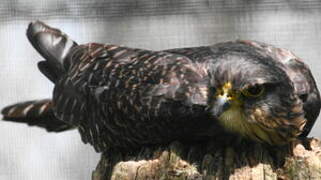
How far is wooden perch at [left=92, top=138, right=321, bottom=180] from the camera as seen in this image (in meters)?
2.76

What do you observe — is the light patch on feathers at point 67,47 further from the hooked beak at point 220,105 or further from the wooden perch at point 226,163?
the hooked beak at point 220,105

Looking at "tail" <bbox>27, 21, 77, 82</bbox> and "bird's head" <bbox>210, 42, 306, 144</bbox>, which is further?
"tail" <bbox>27, 21, 77, 82</bbox>

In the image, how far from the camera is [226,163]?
285cm

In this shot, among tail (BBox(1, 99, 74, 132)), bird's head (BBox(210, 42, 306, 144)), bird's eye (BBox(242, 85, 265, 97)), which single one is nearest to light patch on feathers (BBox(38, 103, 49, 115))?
tail (BBox(1, 99, 74, 132))

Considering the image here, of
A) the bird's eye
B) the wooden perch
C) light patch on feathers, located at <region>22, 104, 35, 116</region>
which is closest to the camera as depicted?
the wooden perch

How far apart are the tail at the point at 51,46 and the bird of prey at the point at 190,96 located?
0.83 ft

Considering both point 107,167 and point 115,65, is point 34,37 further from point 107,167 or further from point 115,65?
point 107,167

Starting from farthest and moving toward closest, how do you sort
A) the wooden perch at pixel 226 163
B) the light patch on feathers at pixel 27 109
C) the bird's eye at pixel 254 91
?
the light patch on feathers at pixel 27 109 → the bird's eye at pixel 254 91 → the wooden perch at pixel 226 163

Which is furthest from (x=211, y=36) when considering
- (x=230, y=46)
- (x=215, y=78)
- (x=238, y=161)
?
(x=238, y=161)

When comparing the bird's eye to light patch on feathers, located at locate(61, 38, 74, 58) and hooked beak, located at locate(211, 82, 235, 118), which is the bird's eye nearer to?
hooked beak, located at locate(211, 82, 235, 118)

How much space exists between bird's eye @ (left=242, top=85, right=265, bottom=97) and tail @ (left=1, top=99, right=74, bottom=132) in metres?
1.14

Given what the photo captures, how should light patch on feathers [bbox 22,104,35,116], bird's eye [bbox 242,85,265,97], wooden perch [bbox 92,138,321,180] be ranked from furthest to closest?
light patch on feathers [bbox 22,104,35,116], bird's eye [bbox 242,85,265,97], wooden perch [bbox 92,138,321,180]

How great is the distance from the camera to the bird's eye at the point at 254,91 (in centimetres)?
295

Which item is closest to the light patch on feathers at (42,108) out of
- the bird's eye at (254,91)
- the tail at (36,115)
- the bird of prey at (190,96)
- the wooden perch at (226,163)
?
the tail at (36,115)
